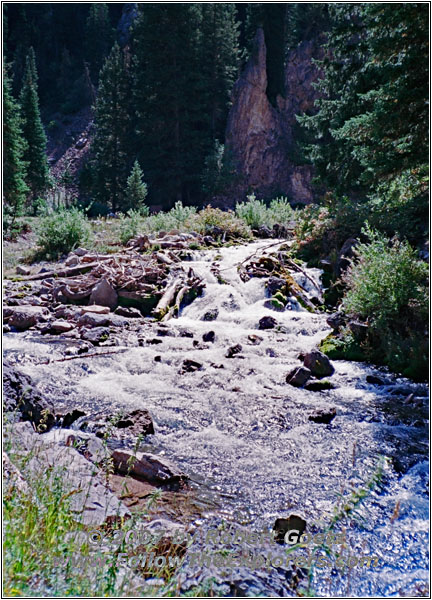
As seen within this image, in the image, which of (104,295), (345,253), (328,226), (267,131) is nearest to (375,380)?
(345,253)

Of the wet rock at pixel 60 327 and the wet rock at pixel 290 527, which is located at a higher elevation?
the wet rock at pixel 60 327

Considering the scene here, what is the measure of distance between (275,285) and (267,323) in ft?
6.92

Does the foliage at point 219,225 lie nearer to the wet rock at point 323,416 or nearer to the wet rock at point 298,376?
the wet rock at point 298,376

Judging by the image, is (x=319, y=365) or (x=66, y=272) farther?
(x=66, y=272)

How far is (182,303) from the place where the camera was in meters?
11.9

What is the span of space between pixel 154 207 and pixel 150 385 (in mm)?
30328

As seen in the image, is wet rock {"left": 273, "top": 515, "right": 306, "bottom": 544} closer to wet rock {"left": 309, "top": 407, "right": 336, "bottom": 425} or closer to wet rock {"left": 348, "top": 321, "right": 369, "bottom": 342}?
wet rock {"left": 309, "top": 407, "right": 336, "bottom": 425}

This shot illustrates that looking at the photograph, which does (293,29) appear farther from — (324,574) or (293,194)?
(324,574)

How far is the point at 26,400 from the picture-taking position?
197 inches

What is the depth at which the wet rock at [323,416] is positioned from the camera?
573 centimetres

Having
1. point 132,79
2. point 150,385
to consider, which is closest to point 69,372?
point 150,385

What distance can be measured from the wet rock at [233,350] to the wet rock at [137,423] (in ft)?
9.57

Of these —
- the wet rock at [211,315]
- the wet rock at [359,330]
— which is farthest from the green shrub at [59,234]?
the wet rock at [359,330]

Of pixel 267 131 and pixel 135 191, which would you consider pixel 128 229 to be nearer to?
pixel 135 191
